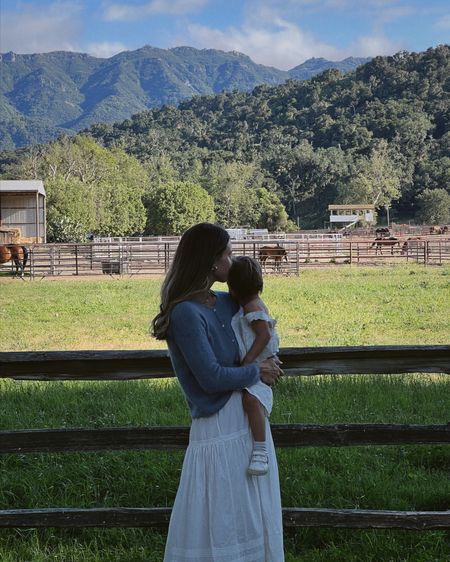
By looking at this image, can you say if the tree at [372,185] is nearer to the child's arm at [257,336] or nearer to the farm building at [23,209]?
the farm building at [23,209]

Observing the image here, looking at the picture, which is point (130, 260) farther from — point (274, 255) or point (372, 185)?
point (372, 185)

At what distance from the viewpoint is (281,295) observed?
18078 millimetres

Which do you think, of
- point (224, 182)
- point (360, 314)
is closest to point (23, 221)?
point (360, 314)

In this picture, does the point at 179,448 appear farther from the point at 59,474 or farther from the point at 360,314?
the point at 360,314

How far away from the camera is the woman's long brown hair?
2.57m

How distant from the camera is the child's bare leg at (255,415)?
263cm

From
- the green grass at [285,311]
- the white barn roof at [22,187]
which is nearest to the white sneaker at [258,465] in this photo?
the green grass at [285,311]

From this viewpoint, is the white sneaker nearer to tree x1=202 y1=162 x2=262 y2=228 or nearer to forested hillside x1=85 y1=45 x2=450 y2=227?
tree x1=202 y1=162 x2=262 y2=228

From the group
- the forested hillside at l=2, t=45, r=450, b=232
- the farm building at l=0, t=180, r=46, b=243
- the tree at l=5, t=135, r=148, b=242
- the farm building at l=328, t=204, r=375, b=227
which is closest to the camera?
the farm building at l=0, t=180, r=46, b=243

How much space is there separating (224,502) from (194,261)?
0.82m

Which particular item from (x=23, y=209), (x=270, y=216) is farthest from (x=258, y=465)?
(x=270, y=216)

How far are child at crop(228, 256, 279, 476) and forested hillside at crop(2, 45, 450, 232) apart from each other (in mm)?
65335

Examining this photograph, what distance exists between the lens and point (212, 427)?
2.63 metres

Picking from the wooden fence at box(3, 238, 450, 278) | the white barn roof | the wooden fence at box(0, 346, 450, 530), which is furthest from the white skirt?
the white barn roof
